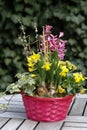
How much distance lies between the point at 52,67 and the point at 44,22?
2103mm

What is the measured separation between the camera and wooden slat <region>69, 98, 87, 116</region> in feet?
7.81

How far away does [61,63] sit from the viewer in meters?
2.29

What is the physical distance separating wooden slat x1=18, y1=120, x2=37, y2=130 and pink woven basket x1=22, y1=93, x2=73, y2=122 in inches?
1.6

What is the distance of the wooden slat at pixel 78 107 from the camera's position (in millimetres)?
2379

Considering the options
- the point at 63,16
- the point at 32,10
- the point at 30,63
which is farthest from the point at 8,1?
the point at 30,63

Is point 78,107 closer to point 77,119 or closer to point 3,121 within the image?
point 77,119

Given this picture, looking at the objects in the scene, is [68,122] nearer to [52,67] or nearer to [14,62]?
[52,67]

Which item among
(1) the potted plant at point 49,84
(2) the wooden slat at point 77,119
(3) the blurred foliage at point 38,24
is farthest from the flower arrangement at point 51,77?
(3) the blurred foliage at point 38,24

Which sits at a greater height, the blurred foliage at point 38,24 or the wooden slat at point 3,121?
the blurred foliage at point 38,24

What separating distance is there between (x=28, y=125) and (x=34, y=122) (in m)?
0.06

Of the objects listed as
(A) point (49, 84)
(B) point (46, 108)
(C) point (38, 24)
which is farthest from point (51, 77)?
(C) point (38, 24)

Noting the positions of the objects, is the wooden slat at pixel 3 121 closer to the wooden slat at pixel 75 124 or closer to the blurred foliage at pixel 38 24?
the wooden slat at pixel 75 124

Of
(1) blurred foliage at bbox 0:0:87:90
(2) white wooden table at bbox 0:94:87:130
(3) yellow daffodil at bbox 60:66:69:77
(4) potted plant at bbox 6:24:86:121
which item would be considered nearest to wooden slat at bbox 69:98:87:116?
(2) white wooden table at bbox 0:94:87:130

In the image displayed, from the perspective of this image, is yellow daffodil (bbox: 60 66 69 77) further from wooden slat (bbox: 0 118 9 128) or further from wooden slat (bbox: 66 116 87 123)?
wooden slat (bbox: 0 118 9 128)
